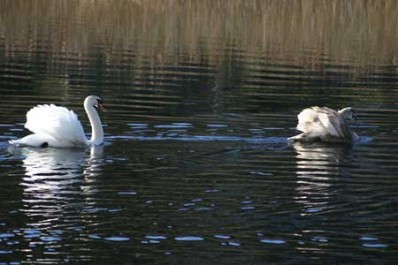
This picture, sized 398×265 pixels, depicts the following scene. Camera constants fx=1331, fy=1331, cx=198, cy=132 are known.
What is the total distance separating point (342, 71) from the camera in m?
27.8

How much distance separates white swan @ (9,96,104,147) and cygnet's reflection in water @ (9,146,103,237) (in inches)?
4.8

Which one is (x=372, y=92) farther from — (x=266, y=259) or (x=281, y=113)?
(x=266, y=259)

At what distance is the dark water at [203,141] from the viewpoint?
38.7ft

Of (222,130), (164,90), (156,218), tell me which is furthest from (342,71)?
(156,218)

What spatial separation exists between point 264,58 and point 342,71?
219cm

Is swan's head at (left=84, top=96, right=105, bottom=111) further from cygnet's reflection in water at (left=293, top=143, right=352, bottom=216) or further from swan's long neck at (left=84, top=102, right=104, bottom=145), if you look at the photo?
cygnet's reflection in water at (left=293, top=143, right=352, bottom=216)

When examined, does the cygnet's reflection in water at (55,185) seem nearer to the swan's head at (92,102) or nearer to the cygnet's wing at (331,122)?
the swan's head at (92,102)

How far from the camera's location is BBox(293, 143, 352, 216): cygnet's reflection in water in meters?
13.8

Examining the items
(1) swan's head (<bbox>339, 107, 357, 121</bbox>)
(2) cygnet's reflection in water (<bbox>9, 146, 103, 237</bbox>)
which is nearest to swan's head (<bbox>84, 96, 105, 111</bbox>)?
(2) cygnet's reflection in water (<bbox>9, 146, 103, 237</bbox>)

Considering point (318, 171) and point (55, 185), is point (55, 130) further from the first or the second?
point (318, 171)

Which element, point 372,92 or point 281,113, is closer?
point 281,113

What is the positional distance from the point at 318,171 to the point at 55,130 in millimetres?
3587

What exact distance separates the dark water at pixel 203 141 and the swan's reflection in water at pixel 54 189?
26 mm

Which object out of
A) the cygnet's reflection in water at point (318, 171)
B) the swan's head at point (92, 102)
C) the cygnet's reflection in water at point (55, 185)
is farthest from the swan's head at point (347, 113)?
the cygnet's reflection in water at point (55, 185)
